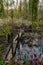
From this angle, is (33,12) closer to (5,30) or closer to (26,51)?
(5,30)

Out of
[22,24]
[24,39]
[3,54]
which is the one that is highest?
[22,24]

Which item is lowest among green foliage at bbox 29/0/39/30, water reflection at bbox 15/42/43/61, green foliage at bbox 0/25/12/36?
water reflection at bbox 15/42/43/61

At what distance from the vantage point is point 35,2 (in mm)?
3465

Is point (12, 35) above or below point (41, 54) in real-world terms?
above

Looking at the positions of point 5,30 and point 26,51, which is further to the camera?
point 26,51

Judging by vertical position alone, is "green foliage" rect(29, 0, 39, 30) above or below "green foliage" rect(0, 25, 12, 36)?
above

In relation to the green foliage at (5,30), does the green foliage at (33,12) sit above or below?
above

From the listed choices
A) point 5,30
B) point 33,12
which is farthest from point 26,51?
point 33,12

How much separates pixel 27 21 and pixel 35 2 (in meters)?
0.39

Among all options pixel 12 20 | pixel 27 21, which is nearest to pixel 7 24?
pixel 12 20

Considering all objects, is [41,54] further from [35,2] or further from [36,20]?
[35,2]

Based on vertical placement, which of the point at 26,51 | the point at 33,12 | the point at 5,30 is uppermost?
the point at 33,12

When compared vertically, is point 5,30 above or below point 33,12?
below

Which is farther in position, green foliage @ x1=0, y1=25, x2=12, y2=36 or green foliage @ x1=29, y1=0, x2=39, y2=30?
green foliage @ x1=29, y1=0, x2=39, y2=30
